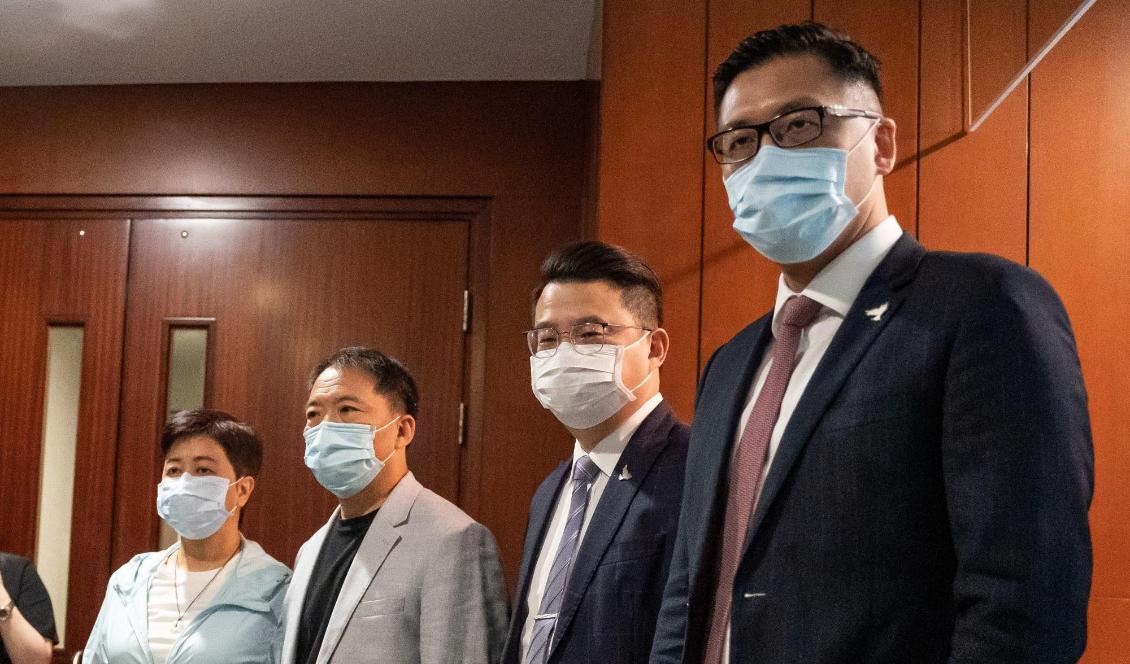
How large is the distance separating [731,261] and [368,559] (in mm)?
1046

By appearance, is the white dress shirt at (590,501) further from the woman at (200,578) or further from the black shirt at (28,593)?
the black shirt at (28,593)

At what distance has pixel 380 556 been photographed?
7.37 feet

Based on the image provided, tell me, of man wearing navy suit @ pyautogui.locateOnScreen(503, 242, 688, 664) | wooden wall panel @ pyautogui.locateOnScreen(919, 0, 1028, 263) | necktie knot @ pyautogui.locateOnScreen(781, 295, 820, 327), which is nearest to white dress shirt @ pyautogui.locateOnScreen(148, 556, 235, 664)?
man wearing navy suit @ pyautogui.locateOnScreen(503, 242, 688, 664)

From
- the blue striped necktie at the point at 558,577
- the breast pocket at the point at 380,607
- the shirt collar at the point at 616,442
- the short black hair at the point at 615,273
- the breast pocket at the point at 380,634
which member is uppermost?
the short black hair at the point at 615,273

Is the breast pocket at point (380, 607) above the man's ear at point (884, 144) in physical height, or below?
below

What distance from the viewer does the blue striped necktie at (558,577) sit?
1.79 metres

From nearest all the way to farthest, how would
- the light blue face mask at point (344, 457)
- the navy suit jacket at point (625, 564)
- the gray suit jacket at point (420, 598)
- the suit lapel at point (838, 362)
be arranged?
the suit lapel at point (838, 362) < the navy suit jacket at point (625, 564) < the gray suit jacket at point (420, 598) < the light blue face mask at point (344, 457)

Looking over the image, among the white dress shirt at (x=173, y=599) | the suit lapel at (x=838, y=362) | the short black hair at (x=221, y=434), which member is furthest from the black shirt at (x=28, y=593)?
the suit lapel at (x=838, y=362)

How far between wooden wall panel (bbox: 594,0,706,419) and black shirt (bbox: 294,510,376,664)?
30.5 inches

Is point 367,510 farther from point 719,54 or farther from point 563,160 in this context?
point 563,160

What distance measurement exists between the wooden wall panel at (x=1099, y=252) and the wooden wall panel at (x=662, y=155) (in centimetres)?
75

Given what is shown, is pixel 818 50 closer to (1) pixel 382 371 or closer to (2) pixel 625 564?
(2) pixel 625 564

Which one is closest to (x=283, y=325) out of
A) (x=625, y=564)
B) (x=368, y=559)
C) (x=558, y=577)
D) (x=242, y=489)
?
(x=242, y=489)

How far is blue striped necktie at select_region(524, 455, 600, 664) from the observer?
1.79 m
